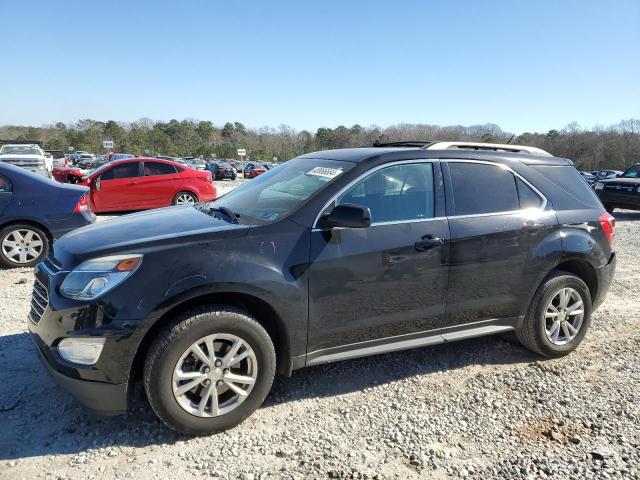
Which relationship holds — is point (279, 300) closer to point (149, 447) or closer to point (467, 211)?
point (149, 447)

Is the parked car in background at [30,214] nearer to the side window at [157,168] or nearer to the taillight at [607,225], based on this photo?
the side window at [157,168]

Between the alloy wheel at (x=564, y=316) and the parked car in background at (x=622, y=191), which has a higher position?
the parked car in background at (x=622, y=191)

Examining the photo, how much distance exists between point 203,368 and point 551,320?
3.01 m

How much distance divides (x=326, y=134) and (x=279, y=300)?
90836mm

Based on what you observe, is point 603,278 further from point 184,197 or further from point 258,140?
point 258,140

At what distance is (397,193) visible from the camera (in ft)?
11.3

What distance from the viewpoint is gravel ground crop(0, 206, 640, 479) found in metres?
2.63

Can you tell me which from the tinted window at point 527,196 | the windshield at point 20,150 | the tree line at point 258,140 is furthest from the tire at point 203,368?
the tree line at point 258,140

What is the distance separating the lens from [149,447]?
9.06 feet

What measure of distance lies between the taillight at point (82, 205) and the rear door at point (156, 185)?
18.1ft

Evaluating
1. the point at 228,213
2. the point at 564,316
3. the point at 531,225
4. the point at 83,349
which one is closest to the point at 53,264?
the point at 83,349

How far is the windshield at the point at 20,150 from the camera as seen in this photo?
18.7m

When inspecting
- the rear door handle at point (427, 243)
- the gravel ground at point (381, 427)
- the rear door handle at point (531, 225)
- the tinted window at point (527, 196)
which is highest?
the tinted window at point (527, 196)

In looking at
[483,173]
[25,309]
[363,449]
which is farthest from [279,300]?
[25,309]
